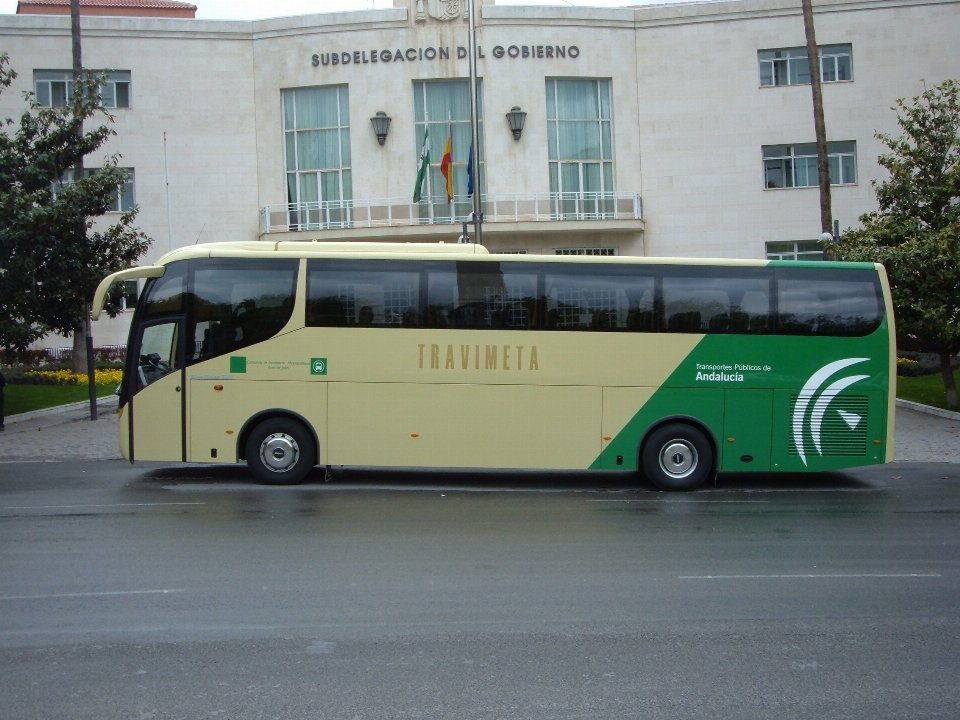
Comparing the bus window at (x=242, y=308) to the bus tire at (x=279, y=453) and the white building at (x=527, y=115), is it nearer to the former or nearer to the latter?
the bus tire at (x=279, y=453)

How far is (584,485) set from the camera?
1527 centimetres

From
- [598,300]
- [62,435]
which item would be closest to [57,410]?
[62,435]

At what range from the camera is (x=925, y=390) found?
27.7 meters

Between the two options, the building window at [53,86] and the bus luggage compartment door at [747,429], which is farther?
the building window at [53,86]

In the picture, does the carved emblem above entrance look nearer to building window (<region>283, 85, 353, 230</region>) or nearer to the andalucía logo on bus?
building window (<region>283, 85, 353, 230</region>)

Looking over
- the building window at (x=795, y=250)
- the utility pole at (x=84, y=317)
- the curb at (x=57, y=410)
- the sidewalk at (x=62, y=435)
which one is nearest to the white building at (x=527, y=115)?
the building window at (x=795, y=250)

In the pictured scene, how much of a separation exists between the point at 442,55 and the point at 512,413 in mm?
24487

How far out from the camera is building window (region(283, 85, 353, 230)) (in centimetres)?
3681

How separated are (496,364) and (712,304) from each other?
3.11 metres

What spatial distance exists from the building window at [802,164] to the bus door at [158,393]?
26.8 meters

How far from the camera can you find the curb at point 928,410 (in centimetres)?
2333

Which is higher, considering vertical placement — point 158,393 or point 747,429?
point 158,393

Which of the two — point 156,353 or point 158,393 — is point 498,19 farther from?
point 158,393

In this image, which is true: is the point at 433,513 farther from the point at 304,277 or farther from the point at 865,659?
the point at 865,659
